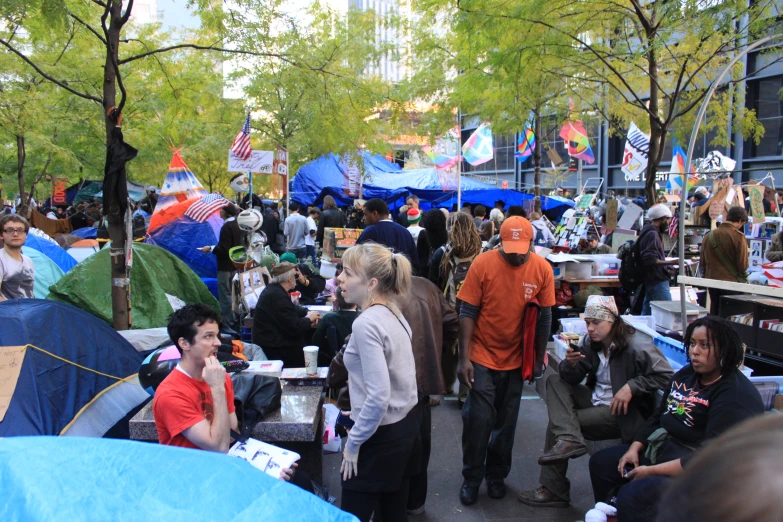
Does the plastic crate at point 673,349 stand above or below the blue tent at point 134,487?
below

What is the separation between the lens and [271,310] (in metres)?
5.55

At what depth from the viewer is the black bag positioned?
3606 millimetres

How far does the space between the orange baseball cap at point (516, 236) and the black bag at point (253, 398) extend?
5.84ft

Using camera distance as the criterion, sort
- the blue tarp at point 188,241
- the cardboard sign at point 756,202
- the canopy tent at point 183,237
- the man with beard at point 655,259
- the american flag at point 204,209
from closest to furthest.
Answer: the cardboard sign at point 756,202 < the man with beard at point 655,259 < the american flag at point 204,209 < the canopy tent at point 183,237 < the blue tarp at point 188,241

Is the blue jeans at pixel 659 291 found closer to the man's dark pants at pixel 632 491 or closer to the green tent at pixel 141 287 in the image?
the man's dark pants at pixel 632 491

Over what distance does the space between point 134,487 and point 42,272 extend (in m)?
8.20

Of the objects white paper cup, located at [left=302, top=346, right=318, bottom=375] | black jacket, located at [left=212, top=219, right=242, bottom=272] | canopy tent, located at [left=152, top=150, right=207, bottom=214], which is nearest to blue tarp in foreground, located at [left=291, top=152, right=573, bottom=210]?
canopy tent, located at [left=152, top=150, right=207, bottom=214]

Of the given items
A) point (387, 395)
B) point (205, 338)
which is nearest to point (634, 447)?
point (387, 395)

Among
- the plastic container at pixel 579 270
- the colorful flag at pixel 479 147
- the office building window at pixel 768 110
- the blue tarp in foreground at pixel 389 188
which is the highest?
the office building window at pixel 768 110

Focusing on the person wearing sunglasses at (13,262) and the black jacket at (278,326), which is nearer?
the black jacket at (278,326)

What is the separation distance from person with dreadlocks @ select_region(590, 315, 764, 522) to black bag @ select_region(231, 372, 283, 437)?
2060 millimetres

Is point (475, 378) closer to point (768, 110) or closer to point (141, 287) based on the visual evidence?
point (141, 287)

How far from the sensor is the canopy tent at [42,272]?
26.4ft

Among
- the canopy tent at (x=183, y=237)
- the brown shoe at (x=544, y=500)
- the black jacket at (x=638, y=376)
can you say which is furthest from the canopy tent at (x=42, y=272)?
the black jacket at (x=638, y=376)
